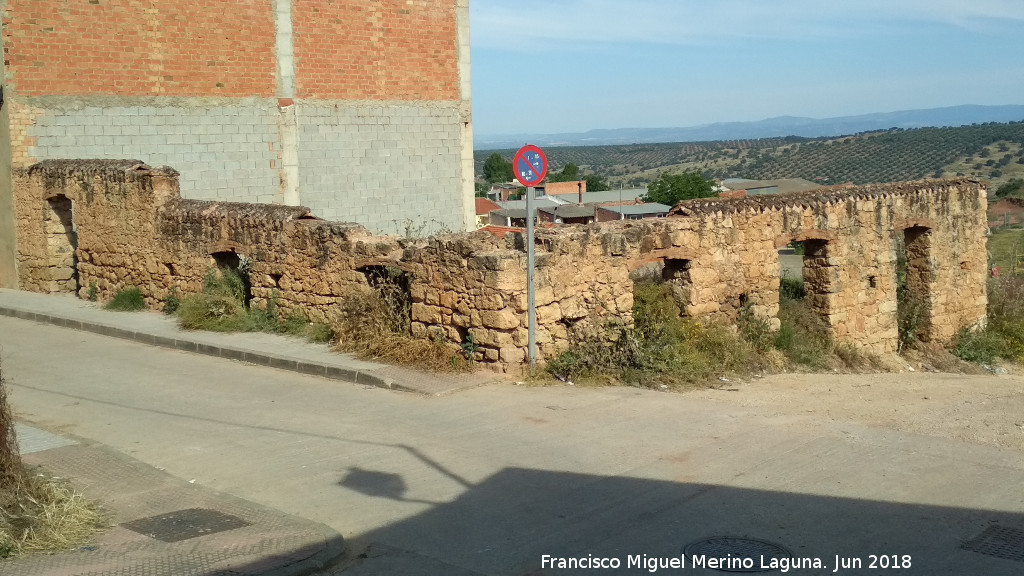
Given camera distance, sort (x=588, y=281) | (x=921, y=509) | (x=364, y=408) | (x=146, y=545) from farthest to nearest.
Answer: (x=588, y=281)
(x=364, y=408)
(x=921, y=509)
(x=146, y=545)

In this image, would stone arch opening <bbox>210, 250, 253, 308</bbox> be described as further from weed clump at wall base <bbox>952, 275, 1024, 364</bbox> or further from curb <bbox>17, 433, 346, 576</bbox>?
weed clump at wall base <bbox>952, 275, 1024, 364</bbox>

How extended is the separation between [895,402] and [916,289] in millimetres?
6266

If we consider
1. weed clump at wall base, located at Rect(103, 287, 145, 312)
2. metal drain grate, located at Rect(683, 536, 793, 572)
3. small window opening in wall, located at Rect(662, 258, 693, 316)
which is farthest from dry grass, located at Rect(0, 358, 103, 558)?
weed clump at wall base, located at Rect(103, 287, 145, 312)

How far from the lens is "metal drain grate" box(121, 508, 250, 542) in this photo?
6292 mm

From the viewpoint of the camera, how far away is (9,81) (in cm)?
1714

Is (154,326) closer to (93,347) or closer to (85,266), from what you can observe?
(93,347)

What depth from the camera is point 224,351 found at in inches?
492

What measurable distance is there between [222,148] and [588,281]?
415 inches

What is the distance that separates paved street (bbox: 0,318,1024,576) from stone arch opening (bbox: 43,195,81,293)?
6720 millimetres

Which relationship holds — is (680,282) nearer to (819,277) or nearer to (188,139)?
(819,277)

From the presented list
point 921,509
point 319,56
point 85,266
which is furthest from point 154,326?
point 921,509

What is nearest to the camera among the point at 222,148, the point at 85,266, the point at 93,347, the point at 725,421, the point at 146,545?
the point at 146,545

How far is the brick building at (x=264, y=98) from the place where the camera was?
57.9 feet

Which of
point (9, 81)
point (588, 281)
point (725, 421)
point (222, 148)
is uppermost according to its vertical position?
point (9, 81)
